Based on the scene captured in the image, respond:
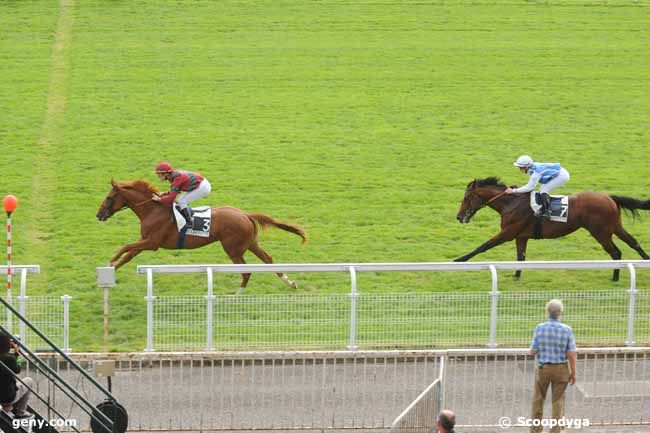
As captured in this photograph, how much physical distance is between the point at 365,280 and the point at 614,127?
10404 millimetres

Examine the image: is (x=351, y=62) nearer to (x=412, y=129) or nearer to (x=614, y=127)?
(x=412, y=129)

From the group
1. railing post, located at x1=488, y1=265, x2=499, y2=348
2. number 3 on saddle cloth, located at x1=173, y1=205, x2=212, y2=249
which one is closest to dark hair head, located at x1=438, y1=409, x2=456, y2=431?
railing post, located at x1=488, y1=265, x2=499, y2=348

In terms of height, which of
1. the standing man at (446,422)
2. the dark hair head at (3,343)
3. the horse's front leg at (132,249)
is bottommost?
the standing man at (446,422)

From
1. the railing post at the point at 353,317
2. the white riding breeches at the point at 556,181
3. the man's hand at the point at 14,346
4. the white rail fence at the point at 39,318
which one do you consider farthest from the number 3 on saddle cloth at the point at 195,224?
the man's hand at the point at 14,346

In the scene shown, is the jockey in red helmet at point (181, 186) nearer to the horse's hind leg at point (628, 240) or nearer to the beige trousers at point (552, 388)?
the horse's hind leg at point (628, 240)

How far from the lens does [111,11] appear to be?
108 feet

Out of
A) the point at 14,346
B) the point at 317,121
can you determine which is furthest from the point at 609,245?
the point at 317,121

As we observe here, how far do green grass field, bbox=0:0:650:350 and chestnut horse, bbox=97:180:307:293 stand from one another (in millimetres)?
548

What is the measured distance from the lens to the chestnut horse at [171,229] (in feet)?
52.0

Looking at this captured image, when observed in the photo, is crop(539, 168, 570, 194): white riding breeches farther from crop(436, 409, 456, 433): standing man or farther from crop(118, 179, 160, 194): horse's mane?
crop(436, 409, 456, 433): standing man

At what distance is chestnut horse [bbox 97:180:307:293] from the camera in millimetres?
15859

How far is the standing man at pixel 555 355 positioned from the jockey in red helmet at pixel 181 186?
20.5ft

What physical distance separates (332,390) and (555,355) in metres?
2.34

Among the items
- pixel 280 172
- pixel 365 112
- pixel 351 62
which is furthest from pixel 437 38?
pixel 280 172
